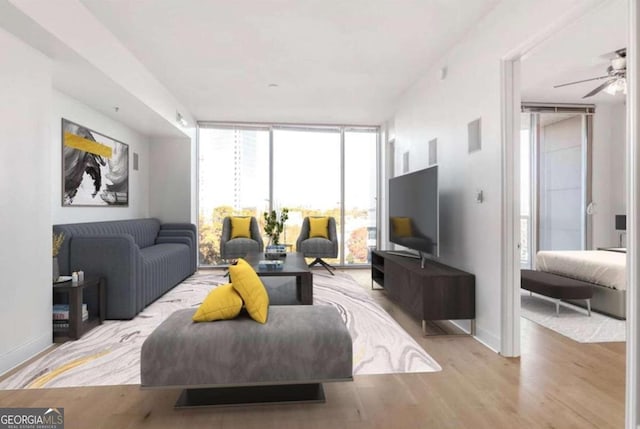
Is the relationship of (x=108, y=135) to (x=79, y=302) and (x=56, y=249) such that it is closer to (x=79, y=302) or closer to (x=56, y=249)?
(x=56, y=249)

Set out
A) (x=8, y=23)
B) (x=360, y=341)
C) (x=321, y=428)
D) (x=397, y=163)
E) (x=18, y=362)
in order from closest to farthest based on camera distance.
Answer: (x=321, y=428) → (x=8, y=23) → (x=18, y=362) → (x=360, y=341) → (x=397, y=163)

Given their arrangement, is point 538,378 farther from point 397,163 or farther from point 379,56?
point 397,163

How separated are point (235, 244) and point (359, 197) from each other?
8.22 ft

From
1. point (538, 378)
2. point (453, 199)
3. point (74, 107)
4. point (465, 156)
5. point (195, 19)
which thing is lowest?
point (538, 378)

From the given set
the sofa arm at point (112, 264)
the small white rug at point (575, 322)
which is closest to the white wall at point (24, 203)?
the sofa arm at point (112, 264)

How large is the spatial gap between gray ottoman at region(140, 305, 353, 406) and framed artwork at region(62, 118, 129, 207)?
293 centimetres

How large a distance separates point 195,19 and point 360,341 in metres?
3.07

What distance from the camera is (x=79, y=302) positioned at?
9.86 feet

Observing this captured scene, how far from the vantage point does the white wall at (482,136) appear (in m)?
2.66

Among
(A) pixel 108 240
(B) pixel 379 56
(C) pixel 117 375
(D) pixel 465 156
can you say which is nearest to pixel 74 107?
(A) pixel 108 240

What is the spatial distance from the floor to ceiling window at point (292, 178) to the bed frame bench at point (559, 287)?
130 inches

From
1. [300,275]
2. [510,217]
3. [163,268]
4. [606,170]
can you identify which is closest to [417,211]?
[510,217]

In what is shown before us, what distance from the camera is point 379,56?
3.85 meters

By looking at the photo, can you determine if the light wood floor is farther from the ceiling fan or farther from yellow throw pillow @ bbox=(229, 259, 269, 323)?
the ceiling fan
